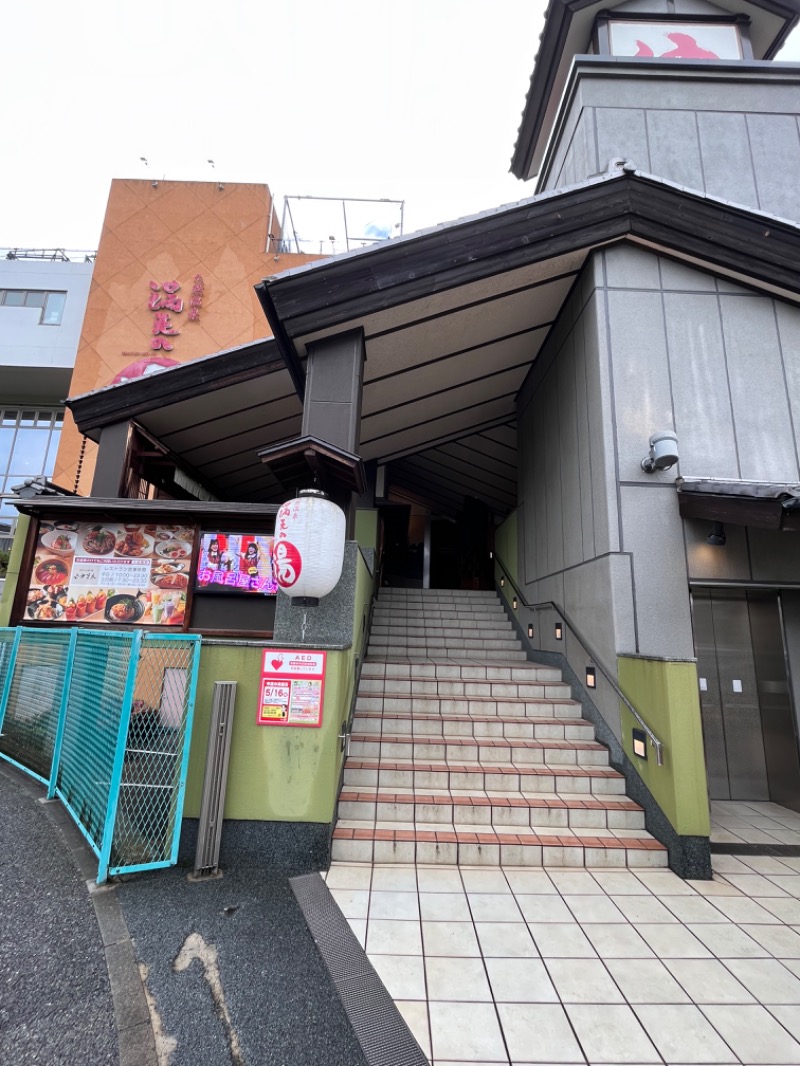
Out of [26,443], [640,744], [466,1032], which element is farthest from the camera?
[26,443]

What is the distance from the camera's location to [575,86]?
247 inches

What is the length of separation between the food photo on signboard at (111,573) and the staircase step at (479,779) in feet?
8.96

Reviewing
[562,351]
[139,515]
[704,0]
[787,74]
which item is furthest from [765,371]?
[139,515]

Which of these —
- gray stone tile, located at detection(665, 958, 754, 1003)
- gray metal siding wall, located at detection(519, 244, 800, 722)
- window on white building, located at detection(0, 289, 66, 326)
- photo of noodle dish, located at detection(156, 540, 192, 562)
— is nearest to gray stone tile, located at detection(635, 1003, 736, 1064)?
gray stone tile, located at detection(665, 958, 754, 1003)

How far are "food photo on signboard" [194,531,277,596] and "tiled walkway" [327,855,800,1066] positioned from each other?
3.00 meters

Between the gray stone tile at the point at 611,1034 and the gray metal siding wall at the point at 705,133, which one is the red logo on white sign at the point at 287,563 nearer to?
the gray stone tile at the point at 611,1034

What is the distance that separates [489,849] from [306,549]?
2638 mm

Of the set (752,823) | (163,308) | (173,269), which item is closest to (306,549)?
(752,823)

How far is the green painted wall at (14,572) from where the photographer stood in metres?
5.43

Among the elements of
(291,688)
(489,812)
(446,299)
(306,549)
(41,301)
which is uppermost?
(41,301)

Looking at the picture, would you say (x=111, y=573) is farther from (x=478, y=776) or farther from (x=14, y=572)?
(x=478, y=776)

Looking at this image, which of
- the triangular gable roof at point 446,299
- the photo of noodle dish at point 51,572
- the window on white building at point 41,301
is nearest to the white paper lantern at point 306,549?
the triangular gable roof at point 446,299

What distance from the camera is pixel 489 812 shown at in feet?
12.8

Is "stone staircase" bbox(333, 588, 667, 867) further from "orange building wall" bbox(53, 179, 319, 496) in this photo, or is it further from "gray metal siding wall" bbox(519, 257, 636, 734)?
"orange building wall" bbox(53, 179, 319, 496)
